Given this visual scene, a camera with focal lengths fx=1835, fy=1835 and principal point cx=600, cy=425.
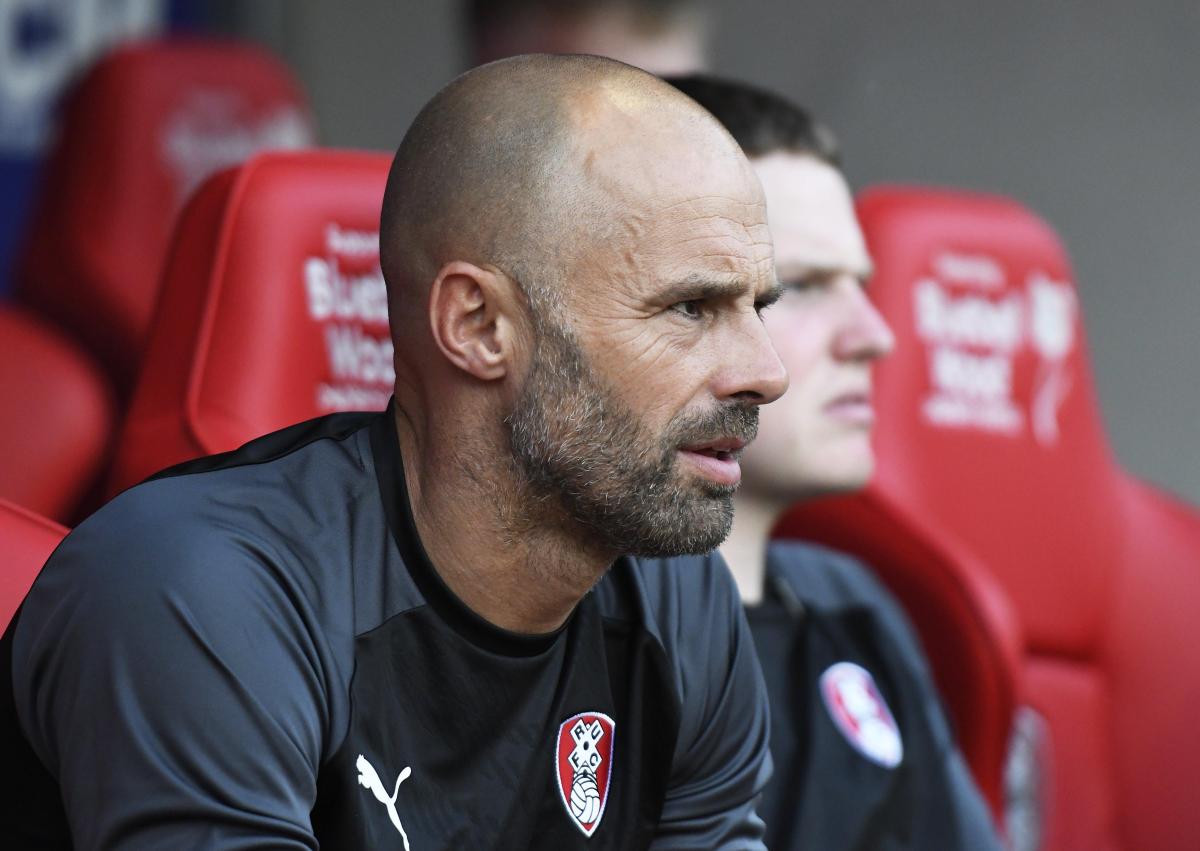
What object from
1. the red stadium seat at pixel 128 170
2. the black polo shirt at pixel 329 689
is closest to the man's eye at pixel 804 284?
the black polo shirt at pixel 329 689

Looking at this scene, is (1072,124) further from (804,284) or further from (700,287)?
(700,287)

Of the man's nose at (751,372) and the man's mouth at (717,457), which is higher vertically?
the man's nose at (751,372)

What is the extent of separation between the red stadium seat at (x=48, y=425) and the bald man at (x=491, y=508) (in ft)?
1.76

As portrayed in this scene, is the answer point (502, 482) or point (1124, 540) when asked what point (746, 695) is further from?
point (1124, 540)

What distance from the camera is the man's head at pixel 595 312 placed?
1.05m

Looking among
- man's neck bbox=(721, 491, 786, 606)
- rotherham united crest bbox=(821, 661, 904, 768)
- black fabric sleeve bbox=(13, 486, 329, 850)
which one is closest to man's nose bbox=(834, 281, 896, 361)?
man's neck bbox=(721, 491, 786, 606)

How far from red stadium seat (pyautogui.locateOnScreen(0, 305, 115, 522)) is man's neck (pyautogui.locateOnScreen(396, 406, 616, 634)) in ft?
1.97

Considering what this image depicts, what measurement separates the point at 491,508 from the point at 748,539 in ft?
1.80

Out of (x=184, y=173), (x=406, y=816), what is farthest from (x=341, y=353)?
(x=184, y=173)

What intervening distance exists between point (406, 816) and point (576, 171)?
374mm

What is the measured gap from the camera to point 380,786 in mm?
1000

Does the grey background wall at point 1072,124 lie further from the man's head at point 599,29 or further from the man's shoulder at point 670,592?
the man's shoulder at point 670,592

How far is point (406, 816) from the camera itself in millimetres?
1010

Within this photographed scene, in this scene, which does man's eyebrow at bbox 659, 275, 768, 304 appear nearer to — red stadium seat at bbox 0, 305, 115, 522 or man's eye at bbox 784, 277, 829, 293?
man's eye at bbox 784, 277, 829, 293
